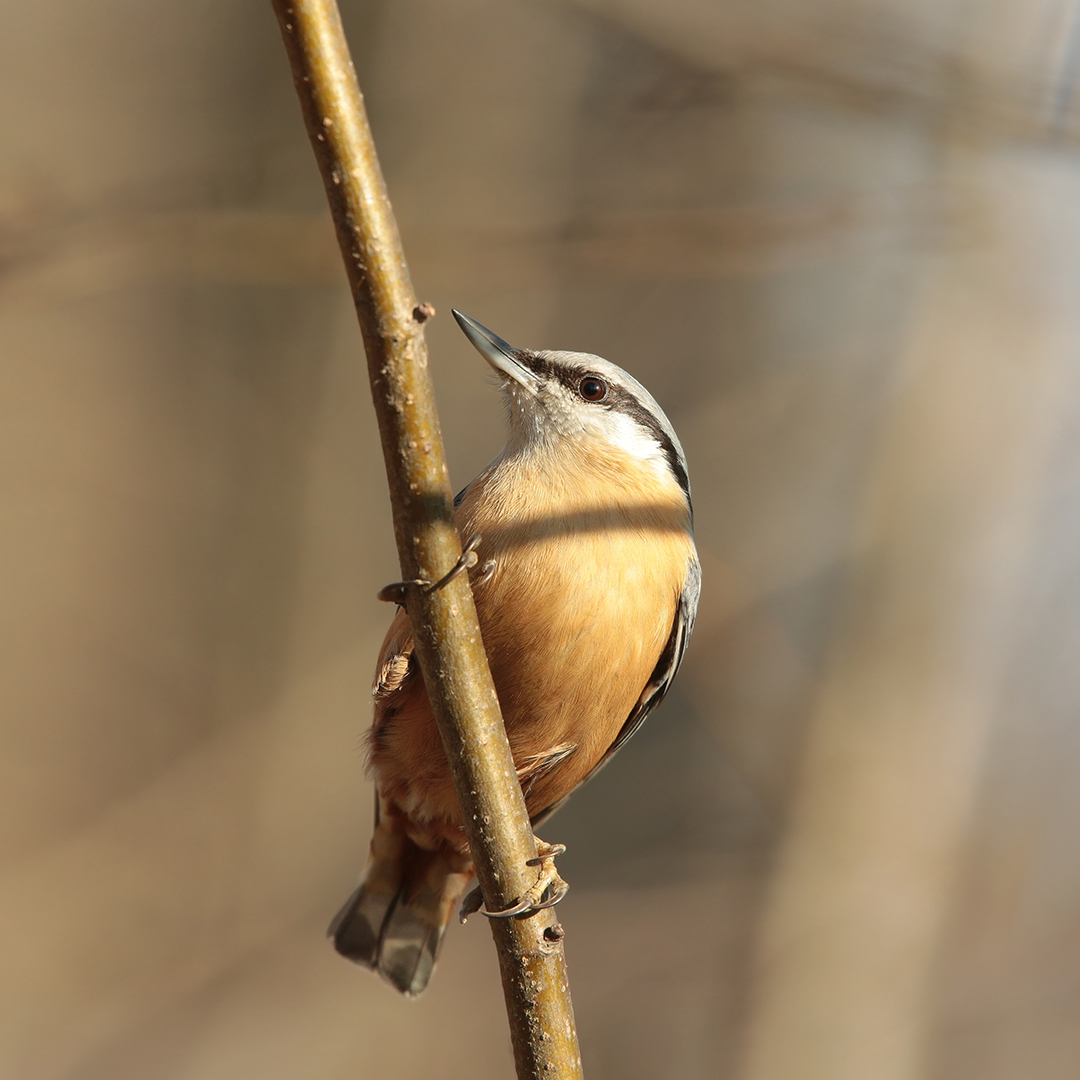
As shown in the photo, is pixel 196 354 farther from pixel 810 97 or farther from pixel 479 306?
pixel 810 97

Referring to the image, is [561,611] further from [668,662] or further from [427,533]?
[427,533]

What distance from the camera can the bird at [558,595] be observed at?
2.78 m

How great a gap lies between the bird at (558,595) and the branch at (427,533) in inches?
7.1

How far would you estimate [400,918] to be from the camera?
3.95m

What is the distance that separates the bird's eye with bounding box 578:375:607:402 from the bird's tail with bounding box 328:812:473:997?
6.32ft

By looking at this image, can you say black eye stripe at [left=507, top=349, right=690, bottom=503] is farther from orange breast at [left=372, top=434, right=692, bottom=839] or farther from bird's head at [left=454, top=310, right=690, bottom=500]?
orange breast at [left=372, top=434, right=692, bottom=839]

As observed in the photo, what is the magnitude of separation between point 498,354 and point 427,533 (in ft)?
5.03

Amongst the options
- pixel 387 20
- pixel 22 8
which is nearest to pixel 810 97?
pixel 387 20

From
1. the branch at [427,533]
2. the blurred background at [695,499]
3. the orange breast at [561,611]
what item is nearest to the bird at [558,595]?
the orange breast at [561,611]

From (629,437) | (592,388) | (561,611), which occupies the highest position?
(592,388)

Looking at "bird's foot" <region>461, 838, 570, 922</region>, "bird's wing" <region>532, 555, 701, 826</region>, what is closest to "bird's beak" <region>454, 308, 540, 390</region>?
"bird's wing" <region>532, 555, 701, 826</region>

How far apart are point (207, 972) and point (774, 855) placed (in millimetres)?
3660

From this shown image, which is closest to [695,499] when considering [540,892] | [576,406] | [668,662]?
[576,406]

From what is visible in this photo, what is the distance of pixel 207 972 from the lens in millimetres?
6195
